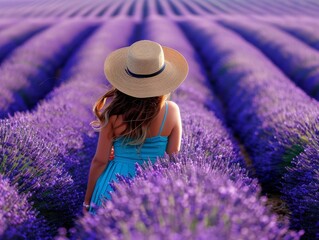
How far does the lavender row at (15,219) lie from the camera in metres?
1.99

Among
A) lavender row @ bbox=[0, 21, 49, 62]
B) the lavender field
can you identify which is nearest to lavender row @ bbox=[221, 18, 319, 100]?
the lavender field

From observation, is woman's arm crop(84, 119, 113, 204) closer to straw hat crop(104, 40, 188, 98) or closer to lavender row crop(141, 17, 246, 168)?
straw hat crop(104, 40, 188, 98)

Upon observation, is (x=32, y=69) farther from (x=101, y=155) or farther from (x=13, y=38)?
(x=101, y=155)

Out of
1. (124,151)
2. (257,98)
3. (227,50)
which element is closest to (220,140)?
(124,151)

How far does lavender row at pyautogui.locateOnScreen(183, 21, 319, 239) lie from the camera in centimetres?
366

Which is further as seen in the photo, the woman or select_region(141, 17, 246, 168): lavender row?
select_region(141, 17, 246, 168): lavender row

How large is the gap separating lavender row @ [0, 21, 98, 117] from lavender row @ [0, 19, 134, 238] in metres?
0.80

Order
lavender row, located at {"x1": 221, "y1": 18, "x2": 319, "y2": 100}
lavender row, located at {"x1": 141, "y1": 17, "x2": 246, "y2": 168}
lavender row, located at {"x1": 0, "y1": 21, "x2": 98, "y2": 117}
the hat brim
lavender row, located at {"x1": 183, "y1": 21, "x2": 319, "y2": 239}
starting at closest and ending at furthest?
1. the hat brim
2. lavender row, located at {"x1": 141, "y1": 17, "x2": 246, "y2": 168}
3. lavender row, located at {"x1": 183, "y1": 21, "x2": 319, "y2": 239}
4. lavender row, located at {"x1": 0, "y1": 21, "x2": 98, "y2": 117}
5. lavender row, located at {"x1": 221, "y1": 18, "x2": 319, "y2": 100}

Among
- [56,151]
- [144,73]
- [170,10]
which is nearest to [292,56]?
[56,151]

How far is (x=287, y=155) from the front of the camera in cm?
365

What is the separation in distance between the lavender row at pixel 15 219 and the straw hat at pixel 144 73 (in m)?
0.79

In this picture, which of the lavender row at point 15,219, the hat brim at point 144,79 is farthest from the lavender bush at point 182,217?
the hat brim at point 144,79

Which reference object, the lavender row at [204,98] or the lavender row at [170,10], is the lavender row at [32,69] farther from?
the lavender row at [170,10]

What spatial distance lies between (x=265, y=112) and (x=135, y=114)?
2.55m
